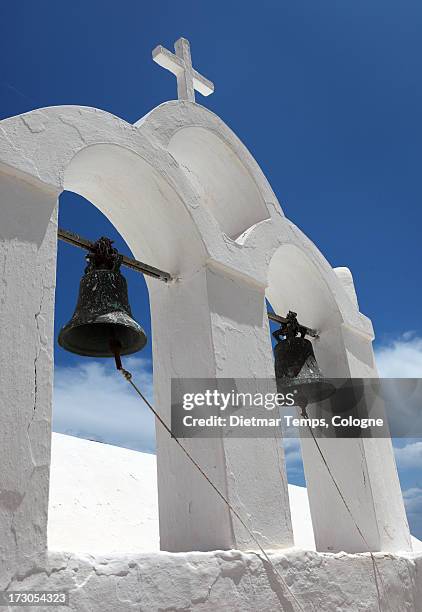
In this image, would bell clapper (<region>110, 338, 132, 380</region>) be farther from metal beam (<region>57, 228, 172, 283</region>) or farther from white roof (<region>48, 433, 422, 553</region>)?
white roof (<region>48, 433, 422, 553</region>)

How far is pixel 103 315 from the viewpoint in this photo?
2.65 metres

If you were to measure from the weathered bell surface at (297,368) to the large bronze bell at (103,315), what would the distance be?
3.58 feet

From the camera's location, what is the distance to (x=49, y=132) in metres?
2.57

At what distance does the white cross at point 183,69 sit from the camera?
12.4 ft

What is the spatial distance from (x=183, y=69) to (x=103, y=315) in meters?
1.99

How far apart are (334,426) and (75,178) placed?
217cm

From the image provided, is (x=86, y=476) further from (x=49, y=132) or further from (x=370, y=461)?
(x=49, y=132)

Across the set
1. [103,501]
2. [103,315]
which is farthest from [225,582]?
[103,501]

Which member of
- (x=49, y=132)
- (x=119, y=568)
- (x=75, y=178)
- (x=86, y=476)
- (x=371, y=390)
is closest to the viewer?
(x=119, y=568)

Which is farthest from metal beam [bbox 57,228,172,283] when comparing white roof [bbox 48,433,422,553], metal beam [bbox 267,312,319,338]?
white roof [bbox 48,433,422,553]

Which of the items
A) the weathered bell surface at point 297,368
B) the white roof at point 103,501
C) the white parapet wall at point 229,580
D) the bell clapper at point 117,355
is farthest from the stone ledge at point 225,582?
the white roof at point 103,501

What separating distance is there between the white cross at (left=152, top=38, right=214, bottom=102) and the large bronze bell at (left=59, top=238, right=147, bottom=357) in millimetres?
1416

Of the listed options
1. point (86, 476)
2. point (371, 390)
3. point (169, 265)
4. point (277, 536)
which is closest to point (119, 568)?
point (277, 536)

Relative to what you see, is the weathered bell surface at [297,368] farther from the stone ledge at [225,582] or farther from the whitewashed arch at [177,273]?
the stone ledge at [225,582]
